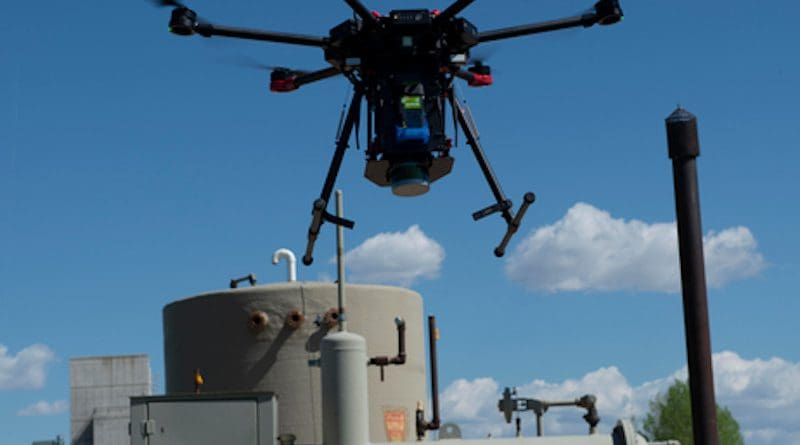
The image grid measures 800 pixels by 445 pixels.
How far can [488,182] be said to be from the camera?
2108 centimetres

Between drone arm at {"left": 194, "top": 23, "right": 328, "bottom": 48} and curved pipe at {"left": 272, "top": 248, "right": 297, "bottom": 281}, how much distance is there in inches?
165

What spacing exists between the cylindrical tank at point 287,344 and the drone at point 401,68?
64.8 inches

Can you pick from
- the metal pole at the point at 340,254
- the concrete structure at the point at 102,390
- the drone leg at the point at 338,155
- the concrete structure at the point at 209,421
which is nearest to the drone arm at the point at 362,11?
the drone leg at the point at 338,155

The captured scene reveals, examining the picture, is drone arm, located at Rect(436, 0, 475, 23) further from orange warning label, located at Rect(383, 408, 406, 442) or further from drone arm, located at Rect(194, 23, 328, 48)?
orange warning label, located at Rect(383, 408, 406, 442)

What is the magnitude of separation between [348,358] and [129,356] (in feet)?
155

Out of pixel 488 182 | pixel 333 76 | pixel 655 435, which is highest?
pixel 333 76

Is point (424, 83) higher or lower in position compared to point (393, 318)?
higher

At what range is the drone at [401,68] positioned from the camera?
62.2ft

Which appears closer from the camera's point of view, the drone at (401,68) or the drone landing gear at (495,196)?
the drone at (401,68)

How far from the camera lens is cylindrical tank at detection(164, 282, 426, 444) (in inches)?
822

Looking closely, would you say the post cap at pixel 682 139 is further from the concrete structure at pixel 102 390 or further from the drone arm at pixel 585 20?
the concrete structure at pixel 102 390

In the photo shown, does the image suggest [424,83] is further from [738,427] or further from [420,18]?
[738,427]

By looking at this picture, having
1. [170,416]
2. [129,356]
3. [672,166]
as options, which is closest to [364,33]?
[672,166]

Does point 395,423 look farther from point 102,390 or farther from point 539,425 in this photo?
point 102,390
